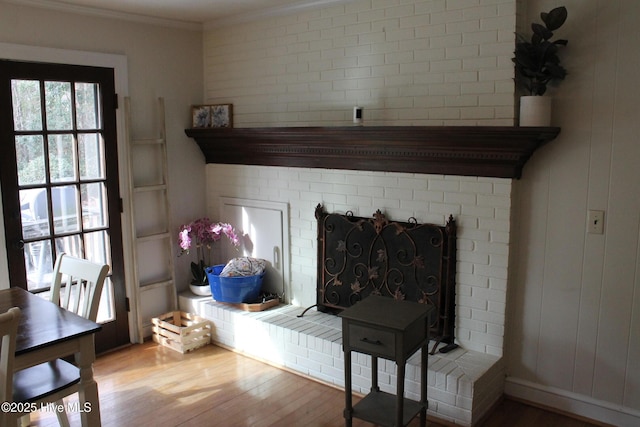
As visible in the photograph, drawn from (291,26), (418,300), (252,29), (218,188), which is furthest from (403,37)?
(218,188)

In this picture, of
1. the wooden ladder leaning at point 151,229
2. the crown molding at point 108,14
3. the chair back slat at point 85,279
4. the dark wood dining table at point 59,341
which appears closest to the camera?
the dark wood dining table at point 59,341

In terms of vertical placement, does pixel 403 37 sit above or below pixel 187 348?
above

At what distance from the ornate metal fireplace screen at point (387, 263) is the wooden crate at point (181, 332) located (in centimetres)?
90

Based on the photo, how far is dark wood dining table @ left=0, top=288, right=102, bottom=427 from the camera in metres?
2.20

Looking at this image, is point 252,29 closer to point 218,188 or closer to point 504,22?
point 218,188

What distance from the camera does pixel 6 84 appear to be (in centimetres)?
330

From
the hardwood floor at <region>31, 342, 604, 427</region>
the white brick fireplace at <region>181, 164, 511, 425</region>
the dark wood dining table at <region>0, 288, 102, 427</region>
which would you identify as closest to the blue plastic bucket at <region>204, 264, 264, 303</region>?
the white brick fireplace at <region>181, 164, 511, 425</region>

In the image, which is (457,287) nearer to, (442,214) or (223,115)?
(442,214)

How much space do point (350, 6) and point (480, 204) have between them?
1495 mm

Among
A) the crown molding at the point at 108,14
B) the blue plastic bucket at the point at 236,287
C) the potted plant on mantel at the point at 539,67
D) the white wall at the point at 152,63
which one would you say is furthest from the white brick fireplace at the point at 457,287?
the crown molding at the point at 108,14

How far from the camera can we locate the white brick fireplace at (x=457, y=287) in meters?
2.97

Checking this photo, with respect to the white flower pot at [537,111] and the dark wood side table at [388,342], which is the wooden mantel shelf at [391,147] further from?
the dark wood side table at [388,342]

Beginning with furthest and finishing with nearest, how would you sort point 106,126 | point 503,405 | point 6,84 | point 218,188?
point 218,188, point 106,126, point 6,84, point 503,405

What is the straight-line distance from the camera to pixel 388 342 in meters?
2.54
